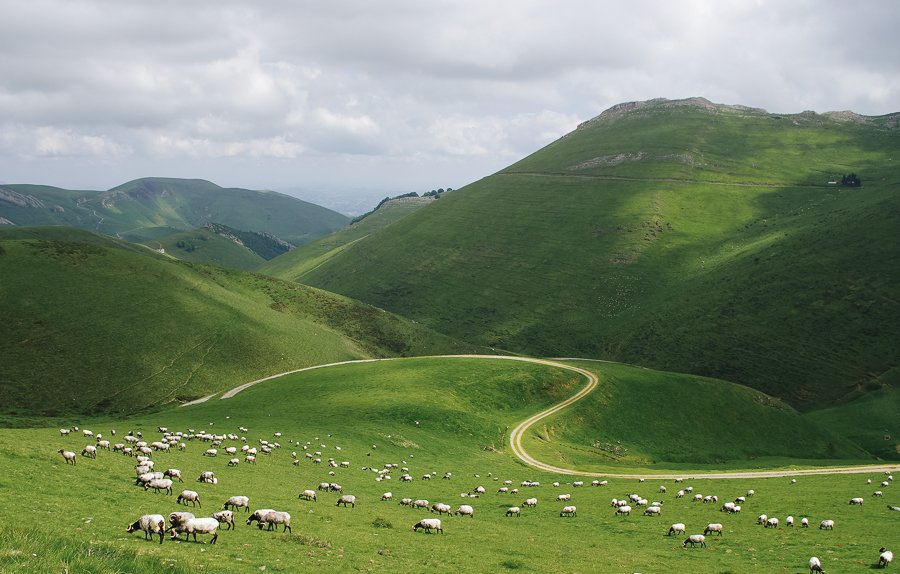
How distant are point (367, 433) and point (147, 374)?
53336 mm

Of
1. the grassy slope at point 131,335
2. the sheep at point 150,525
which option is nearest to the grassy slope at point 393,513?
the sheep at point 150,525

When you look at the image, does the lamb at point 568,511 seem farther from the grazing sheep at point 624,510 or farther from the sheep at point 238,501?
the sheep at point 238,501

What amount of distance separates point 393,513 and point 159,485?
13600mm

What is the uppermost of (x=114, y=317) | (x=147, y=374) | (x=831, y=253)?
(x=831, y=253)

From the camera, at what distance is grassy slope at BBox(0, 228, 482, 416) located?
303 feet

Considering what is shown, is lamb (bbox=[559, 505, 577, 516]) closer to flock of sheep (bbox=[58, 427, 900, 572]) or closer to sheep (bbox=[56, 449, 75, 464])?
flock of sheep (bbox=[58, 427, 900, 572])

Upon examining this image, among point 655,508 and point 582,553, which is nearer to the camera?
point 582,553

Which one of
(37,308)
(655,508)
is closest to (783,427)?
(655,508)

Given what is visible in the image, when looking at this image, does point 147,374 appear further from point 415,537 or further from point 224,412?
point 415,537

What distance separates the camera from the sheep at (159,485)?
31812mm

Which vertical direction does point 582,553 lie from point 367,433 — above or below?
above

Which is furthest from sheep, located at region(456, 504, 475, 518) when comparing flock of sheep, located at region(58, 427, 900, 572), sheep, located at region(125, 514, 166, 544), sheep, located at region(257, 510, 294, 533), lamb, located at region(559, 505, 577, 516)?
sheep, located at region(125, 514, 166, 544)

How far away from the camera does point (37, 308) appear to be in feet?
352

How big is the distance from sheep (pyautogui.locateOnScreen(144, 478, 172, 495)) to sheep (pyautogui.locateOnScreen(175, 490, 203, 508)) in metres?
1.79
